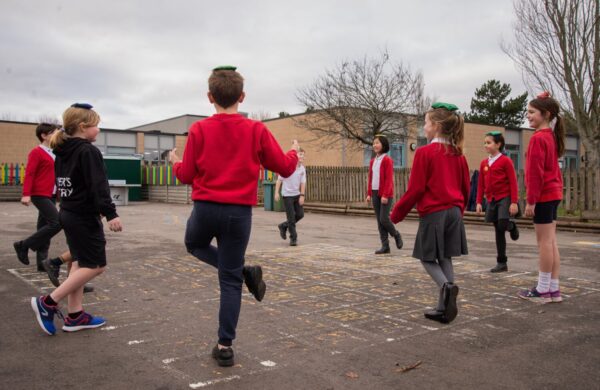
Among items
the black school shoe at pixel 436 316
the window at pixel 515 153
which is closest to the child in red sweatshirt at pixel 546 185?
the black school shoe at pixel 436 316

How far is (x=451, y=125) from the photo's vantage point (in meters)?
4.66

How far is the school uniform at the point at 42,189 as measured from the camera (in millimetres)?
6598

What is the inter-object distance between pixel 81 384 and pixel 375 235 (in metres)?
9.59

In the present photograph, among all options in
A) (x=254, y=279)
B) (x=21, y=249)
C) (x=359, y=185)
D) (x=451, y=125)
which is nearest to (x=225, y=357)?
(x=254, y=279)

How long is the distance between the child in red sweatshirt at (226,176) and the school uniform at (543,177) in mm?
2795

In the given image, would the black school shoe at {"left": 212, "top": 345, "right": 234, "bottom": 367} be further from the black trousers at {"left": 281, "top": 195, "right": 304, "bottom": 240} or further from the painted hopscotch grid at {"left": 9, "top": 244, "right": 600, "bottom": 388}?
the black trousers at {"left": 281, "top": 195, "right": 304, "bottom": 240}

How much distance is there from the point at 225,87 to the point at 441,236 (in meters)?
2.27

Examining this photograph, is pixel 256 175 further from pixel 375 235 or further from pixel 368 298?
pixel 375 235

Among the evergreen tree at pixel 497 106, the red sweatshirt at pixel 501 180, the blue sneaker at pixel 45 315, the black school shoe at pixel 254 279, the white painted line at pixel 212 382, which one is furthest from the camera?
the evergreen tree at pixel 497 106

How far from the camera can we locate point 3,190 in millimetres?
28500

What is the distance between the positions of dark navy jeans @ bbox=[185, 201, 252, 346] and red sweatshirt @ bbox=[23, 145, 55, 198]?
12.8 feet

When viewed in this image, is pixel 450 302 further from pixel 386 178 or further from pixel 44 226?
pixel 44 226

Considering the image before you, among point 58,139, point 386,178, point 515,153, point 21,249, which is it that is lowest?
point 21,249

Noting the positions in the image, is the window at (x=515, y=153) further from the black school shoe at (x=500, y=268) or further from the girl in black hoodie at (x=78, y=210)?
the girl in black hoodie at (x=78, y=210)
